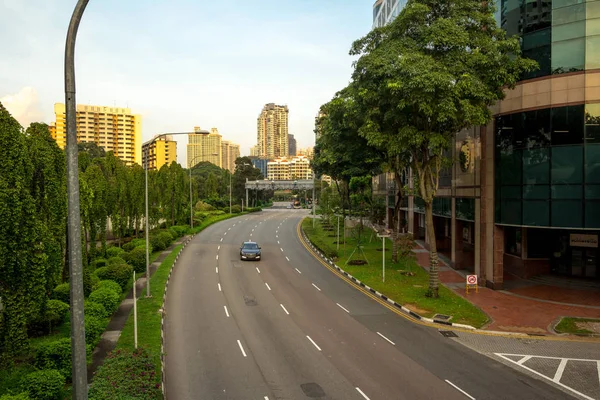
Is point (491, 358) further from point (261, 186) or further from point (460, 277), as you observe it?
point (261, 186)

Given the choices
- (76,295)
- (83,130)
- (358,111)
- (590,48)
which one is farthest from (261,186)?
(76,295)

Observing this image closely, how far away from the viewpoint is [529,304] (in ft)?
Result: 77.3

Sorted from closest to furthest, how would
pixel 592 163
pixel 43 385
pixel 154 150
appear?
pixel 43 385 → pixel 592 163 → pixel 154 150

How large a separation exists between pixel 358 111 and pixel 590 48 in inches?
488

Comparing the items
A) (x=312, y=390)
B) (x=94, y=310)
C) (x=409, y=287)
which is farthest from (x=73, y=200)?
(x=409, y=287)

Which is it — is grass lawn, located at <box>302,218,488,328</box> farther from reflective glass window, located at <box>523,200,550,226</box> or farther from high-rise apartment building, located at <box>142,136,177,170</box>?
high-rise apartment building, located at <box>142,136,177,170</box>

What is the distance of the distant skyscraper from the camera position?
5531 centimetres

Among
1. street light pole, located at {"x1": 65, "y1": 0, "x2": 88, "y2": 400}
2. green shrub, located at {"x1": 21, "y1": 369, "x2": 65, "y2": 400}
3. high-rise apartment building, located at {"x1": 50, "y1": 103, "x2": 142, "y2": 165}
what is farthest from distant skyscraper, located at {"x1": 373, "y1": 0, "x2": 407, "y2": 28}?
high-rise apartment building, located at {"x1": 50, "y1": 103, "x2": 142, "y2": 165}

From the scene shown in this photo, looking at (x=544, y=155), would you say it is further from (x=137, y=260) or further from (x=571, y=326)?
(x=137, y=260)

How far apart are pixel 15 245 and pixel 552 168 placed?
24814 mm

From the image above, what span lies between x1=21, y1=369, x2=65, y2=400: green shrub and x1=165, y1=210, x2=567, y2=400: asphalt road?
306 centimetres

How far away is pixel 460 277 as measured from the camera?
30375mm

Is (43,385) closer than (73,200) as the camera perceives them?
No

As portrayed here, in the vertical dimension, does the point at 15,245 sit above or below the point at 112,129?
below
